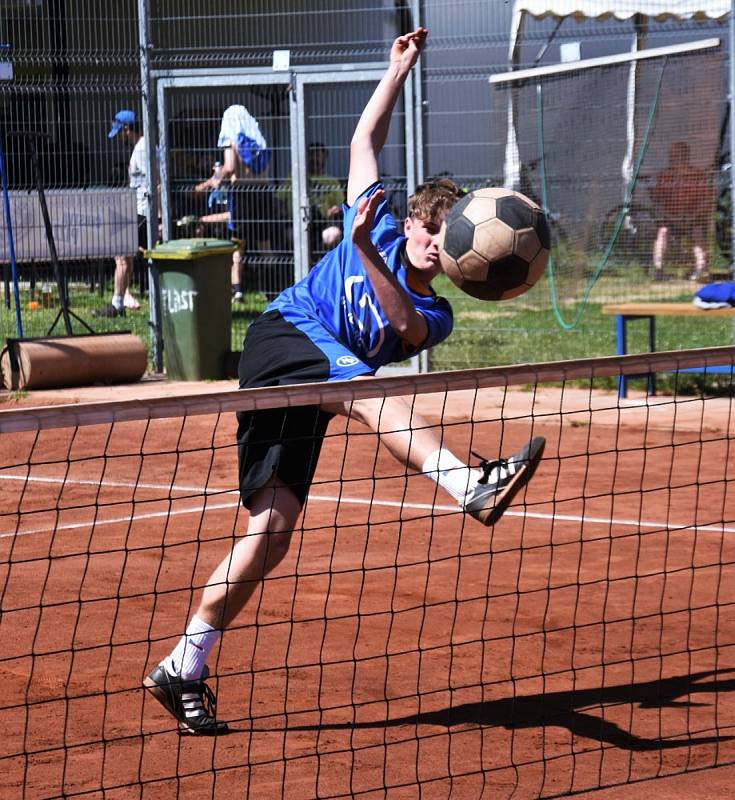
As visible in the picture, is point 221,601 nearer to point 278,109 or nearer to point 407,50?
point 407,50

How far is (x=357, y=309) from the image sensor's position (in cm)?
510

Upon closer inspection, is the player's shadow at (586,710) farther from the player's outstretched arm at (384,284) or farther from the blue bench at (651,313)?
the blue bench at (651,313)

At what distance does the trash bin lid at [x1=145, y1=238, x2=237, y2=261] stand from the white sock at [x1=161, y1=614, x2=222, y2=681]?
8.87 m

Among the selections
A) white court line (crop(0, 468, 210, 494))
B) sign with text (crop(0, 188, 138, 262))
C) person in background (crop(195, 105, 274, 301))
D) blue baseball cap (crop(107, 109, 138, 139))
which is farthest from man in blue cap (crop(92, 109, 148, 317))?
white court line (crop(0, 468, 210, 494))

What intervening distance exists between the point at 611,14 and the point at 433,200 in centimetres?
930

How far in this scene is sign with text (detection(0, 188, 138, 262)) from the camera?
14008mm

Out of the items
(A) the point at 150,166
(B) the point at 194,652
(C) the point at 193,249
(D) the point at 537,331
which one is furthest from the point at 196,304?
(B) the point at 194,652

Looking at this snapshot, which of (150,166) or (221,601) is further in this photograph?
(150,166)

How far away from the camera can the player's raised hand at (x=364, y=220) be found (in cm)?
459

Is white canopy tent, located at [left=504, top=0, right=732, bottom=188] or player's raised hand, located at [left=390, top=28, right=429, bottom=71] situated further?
white canopy tent, located at [left=504, top=0, right=732, bottom=188]

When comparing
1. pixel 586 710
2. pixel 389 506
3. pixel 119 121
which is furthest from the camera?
pixel 119 121

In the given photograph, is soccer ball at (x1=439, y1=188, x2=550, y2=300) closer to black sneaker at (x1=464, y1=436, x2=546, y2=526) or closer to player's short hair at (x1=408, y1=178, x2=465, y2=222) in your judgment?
player's short hair at (x1=408, y1=178, x2=465, y2=222)

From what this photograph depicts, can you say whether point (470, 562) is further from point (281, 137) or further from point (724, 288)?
point (281, 137)

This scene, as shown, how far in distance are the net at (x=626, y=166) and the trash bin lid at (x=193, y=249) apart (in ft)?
9.23
